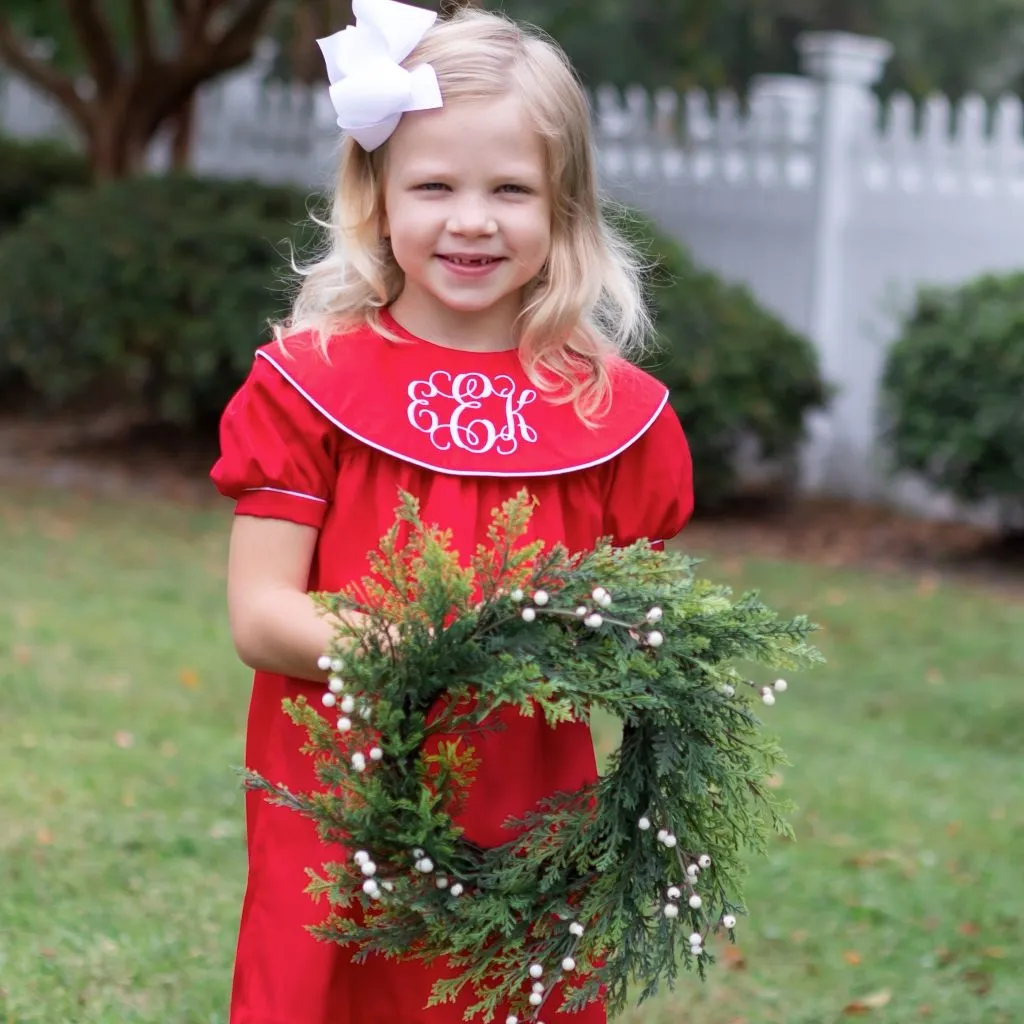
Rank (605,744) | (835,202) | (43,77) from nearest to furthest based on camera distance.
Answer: (605,744), (835,202), (43,77)

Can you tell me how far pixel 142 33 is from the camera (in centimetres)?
1210

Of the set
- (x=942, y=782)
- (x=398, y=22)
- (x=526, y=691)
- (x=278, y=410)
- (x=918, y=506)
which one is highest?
(x=398, y=22)

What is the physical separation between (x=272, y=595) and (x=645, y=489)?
56 cm

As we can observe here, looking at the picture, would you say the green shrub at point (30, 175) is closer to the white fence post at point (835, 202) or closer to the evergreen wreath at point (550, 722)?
the white fence post at point (835, 202)

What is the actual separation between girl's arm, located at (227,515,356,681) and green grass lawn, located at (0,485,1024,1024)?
157cm

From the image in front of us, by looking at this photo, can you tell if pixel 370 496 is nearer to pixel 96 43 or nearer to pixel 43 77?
pixel 96 43

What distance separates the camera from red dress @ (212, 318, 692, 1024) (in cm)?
234

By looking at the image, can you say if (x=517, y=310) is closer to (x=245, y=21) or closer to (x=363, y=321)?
(x=363, y=321)

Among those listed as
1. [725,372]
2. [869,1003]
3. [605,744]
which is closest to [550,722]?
[869,1003]

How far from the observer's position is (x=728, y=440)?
980 centimetres

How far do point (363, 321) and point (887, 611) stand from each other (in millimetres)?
6043

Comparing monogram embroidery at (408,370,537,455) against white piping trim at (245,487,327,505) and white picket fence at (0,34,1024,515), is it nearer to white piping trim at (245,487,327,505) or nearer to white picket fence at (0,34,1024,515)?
white piping trim at (245,487,327,505)

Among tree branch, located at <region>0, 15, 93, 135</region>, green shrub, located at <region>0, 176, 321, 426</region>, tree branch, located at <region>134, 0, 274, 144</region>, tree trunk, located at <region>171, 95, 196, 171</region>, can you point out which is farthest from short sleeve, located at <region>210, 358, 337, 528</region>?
tree trunk, located at <region>171, 95, 196, 171</region>

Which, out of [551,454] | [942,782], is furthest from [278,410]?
[942,782]
